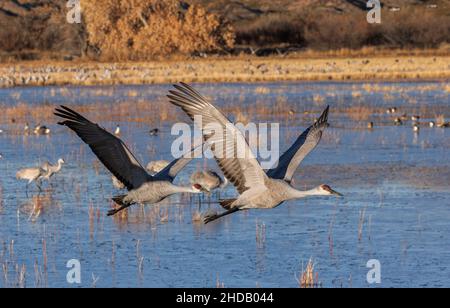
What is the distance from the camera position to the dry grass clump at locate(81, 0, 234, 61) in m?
55.8

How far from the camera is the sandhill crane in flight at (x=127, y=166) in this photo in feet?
33.9

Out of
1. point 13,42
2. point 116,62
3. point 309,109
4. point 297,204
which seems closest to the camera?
point 297,204

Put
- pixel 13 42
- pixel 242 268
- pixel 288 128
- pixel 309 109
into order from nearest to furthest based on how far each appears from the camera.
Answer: pixel 242 268
pixel 288 128
pixel 309 109
pixel 13 42

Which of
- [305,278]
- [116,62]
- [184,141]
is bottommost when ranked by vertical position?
A: [305,278]

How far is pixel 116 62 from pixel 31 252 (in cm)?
4341

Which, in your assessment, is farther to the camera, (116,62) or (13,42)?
(13,42)

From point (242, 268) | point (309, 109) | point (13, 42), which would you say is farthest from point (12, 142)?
point (13, 42)

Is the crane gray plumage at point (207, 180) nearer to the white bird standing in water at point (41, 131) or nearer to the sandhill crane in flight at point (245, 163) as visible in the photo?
the sandhill crane in flight at point (245, 163)

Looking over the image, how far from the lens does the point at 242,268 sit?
10.9 m

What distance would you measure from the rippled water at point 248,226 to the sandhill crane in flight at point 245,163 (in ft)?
2.66

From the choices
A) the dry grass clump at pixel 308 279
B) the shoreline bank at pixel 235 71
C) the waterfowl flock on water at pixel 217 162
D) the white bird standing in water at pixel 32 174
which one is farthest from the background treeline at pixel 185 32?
the dry grass clump at pixel 308 279

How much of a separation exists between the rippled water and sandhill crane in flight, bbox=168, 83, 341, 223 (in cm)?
81

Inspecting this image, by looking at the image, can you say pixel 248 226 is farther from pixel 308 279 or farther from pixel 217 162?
pixel 217 162

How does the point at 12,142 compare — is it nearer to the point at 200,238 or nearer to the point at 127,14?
the point at 200,238
